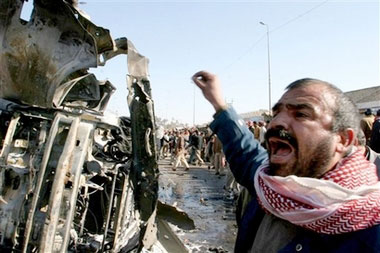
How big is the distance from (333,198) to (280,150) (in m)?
0.26

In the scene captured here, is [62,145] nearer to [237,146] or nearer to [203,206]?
[237,146]

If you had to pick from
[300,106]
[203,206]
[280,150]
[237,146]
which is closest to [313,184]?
[280,150]

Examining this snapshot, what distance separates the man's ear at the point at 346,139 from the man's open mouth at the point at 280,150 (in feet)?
0.67

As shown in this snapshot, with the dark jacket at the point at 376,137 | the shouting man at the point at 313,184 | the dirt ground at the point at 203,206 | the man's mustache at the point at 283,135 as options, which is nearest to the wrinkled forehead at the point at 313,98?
the shouting man at the point at 313,184

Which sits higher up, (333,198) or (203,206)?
(333,198)

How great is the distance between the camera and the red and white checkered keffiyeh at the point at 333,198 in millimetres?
1251

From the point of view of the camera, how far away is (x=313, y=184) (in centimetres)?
133

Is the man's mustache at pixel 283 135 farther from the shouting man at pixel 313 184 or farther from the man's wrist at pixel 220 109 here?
the man's wrist at pixel 220 109

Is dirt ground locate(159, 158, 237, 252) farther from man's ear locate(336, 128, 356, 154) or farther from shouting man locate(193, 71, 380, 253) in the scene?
man's ear locate(336, 128, 356, 154)

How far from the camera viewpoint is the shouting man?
126 cm

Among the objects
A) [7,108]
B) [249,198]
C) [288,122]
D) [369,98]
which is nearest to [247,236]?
[249,198]

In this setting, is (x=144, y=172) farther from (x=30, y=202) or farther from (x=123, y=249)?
(x=30, y=202)

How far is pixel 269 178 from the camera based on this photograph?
1.46 metres

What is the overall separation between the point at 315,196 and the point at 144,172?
2742 millimetres
